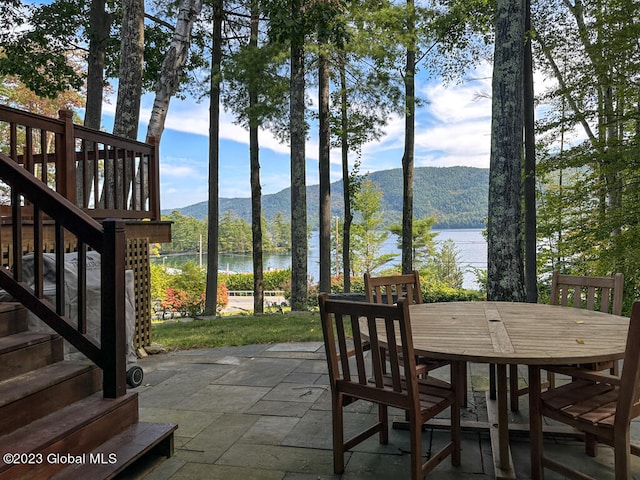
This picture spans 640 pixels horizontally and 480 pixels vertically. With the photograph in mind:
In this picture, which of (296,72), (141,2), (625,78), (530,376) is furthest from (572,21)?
(530,376)

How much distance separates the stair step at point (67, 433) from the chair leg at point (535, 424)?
204cm

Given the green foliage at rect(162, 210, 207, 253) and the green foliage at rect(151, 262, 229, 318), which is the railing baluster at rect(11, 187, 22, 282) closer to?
the green foliage at rect(151, 262, 229, 318)

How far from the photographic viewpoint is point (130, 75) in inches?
239

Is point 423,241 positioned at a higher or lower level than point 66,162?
lower

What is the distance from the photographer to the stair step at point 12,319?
261cm

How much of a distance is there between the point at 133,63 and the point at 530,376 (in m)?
6.17

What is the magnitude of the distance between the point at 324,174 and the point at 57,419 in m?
9.81

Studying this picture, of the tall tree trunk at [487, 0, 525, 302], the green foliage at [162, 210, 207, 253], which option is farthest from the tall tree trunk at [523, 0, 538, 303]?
the green foliage at [162, 210, 207, 253]

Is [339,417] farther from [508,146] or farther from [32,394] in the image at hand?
[508,146]

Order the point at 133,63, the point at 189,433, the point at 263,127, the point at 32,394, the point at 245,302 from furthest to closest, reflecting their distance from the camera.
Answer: the point at 245,302
the point at 263,127
the point at 133,63
the point at 189,433
the point at 32,394

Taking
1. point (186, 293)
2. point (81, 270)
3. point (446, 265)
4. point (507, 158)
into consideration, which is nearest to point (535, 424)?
point (81, 270)

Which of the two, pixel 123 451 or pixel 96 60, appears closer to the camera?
pixel 123 451

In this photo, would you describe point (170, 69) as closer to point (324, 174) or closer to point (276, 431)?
point (276, 431)

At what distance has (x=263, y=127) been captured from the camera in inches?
432
